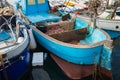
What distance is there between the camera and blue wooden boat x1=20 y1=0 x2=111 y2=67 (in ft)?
24.0

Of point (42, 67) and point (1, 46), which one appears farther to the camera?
point (42, 67)

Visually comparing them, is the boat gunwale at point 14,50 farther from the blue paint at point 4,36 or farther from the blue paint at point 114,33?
the blue paint at point 114,33

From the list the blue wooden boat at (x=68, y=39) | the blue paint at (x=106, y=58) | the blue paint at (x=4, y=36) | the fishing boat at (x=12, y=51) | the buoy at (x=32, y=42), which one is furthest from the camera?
the buoy at (x=32, y=42)

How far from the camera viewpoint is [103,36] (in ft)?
26.4

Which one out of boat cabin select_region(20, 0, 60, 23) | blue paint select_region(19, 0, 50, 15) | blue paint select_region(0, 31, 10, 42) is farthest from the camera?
blue paint select_region(19, 0, 50, 15)

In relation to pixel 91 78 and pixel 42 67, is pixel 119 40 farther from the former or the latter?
pixel 42 67

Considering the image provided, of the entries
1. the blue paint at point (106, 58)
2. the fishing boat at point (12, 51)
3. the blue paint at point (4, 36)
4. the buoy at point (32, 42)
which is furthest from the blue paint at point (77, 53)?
the blue paint at point (4, 36)

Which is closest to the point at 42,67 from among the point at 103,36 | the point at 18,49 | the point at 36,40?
the point at 36,40

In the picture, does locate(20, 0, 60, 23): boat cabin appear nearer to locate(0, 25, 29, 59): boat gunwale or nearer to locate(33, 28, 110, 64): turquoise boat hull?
locate(33, 28, 110, 64): turquoise boat hull

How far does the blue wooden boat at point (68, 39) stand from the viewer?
7.32m

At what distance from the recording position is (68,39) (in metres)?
9.02

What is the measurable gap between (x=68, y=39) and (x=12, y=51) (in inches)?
121

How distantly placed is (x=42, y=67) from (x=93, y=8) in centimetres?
346

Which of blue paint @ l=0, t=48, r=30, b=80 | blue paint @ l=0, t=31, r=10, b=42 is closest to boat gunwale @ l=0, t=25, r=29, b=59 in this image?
blue paint @ l=0, t=48, r=30, b=80
